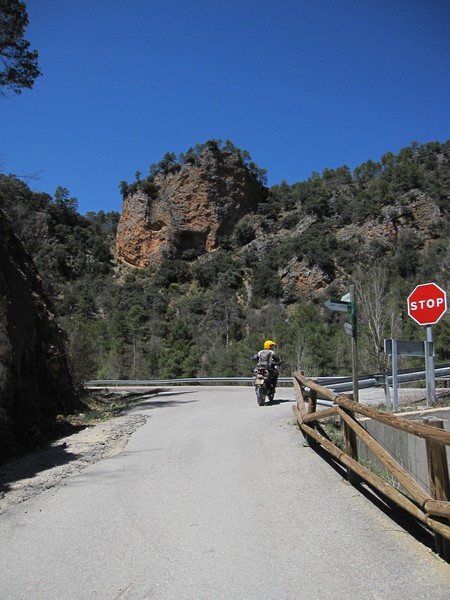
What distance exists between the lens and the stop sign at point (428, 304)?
394 inches

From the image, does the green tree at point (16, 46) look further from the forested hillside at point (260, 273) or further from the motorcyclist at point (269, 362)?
the motorcyclist at point (269, 362)

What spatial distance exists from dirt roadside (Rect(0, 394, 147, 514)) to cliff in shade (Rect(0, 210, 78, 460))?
0.68 m

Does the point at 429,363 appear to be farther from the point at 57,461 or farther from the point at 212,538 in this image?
the point at 57,461

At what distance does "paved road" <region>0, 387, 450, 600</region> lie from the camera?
3.66 meters

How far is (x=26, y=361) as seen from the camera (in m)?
11.7

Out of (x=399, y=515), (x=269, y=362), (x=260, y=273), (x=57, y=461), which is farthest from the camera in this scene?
(x=260, y=273)

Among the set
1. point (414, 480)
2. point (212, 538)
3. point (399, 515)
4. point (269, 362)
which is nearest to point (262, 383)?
point (269, 362)

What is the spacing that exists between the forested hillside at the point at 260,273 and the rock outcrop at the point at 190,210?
1191 mm

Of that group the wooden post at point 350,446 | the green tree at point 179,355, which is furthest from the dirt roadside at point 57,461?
the green tree at point 179,355

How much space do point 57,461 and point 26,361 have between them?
4263mm

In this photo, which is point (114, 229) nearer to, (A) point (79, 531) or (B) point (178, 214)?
(B) point (178, 214)

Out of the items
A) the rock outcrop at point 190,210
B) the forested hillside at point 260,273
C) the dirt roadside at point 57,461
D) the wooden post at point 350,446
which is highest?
the rock outcrop at point 190,210

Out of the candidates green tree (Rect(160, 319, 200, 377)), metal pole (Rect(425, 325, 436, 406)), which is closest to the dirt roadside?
metal pole (Rect(425, 325, 436, 406))

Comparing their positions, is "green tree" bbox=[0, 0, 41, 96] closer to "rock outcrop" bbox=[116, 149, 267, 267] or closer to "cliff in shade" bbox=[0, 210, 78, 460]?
"cliff in shade" bbox=[0, 210, 78, 460]
